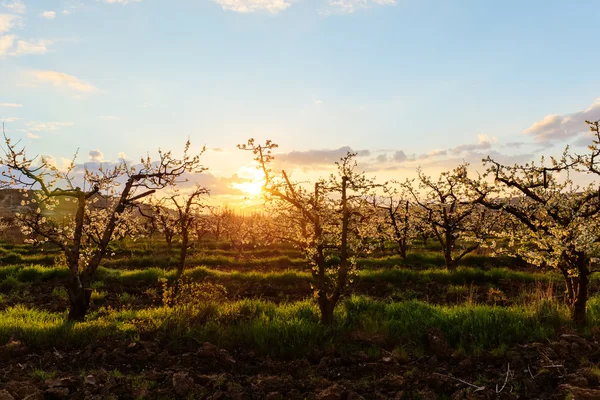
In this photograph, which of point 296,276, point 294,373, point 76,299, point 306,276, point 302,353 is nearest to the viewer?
point 294,373

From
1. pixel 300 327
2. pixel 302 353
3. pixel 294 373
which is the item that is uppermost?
pixel 300 327

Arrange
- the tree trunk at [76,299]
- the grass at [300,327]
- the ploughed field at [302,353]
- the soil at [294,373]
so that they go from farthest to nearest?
the tree trunk at [76,299] → the grass at [300,327] → the ploughed field at [302,353] → the soil at [294,373]

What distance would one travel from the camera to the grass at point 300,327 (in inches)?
327

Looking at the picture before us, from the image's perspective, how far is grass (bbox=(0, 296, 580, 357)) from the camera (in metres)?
8.30

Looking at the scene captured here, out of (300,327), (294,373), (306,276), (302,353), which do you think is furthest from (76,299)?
(306,276)

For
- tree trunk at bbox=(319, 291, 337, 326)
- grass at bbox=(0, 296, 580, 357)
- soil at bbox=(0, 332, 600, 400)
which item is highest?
tree trunk at bbox=(319, 291, 337, 326)

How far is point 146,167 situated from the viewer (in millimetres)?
11680

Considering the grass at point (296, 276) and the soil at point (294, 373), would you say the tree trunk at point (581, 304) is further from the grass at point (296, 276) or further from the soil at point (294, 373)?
the grass at point (296, 276)

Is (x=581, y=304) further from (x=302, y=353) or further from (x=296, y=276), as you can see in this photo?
(x=296, y=276)

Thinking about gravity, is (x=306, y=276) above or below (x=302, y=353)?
above

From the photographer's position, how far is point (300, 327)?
339 inches

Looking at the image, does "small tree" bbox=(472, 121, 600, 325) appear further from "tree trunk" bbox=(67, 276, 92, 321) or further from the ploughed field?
"tree trunk" bbox=(67, 276, 92, 321)

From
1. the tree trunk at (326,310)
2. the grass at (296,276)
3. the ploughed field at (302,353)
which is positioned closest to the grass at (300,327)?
the ploughed field at (302,353)

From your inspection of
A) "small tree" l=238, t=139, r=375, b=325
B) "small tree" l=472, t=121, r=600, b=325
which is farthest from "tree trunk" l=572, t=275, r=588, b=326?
"small tree" l=238, t=139, r=375, b=325
